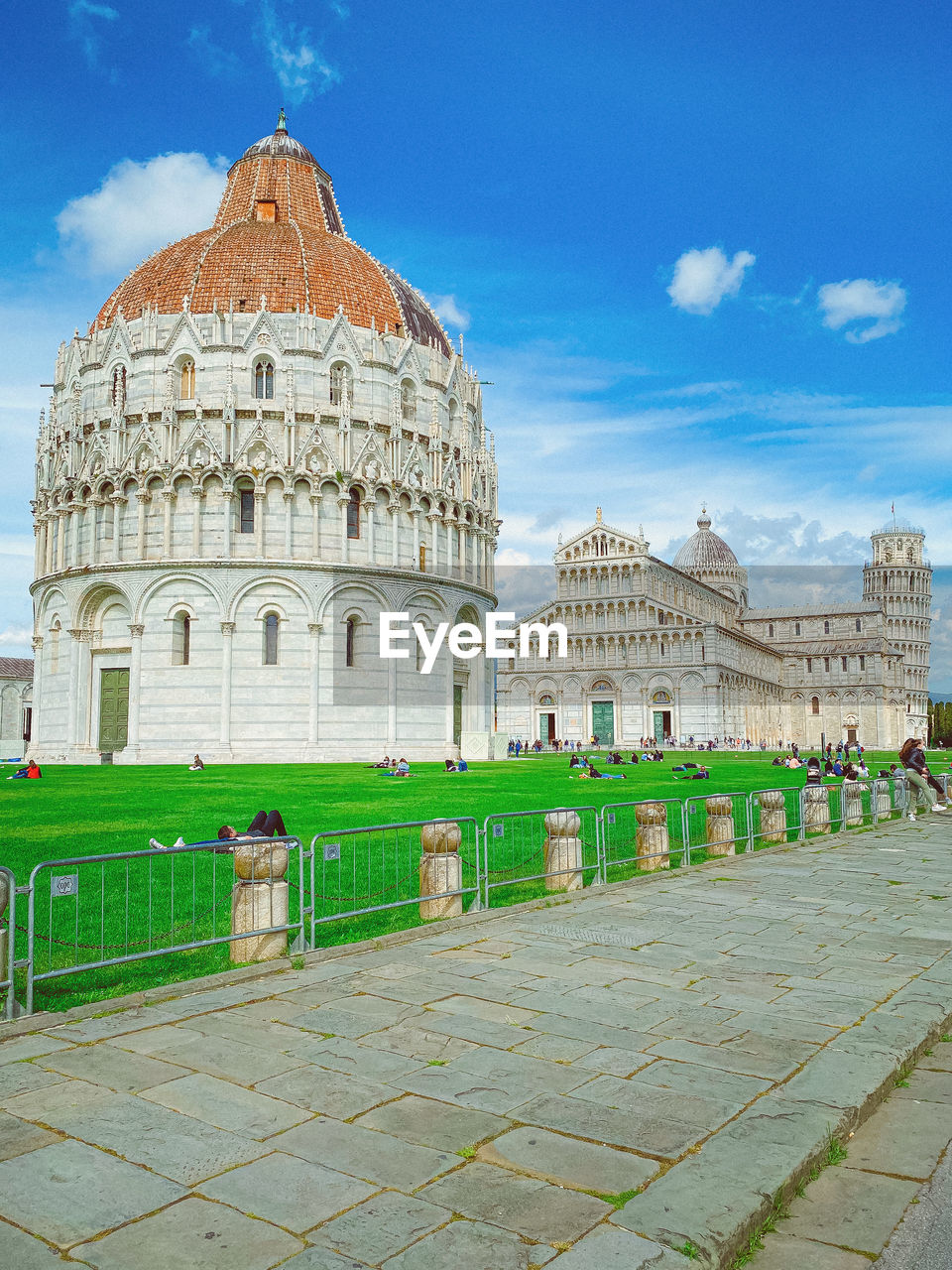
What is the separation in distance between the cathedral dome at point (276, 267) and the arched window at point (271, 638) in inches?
541

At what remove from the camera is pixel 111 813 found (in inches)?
716

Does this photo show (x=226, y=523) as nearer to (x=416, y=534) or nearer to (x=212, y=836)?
(x=416, y=534)

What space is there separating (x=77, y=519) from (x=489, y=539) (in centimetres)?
2002

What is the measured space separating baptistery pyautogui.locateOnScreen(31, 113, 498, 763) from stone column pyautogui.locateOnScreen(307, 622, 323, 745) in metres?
0.08

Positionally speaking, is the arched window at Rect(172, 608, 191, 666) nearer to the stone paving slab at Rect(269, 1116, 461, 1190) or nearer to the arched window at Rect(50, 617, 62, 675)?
the arched window at Rect(50, 617, 62, 675)

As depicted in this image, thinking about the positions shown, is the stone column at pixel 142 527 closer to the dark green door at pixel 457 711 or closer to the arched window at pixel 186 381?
the arched window at pixel 186 381

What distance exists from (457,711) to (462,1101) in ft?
140

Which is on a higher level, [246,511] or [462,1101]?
[246,511]

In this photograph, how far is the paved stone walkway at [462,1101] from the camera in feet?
11.6

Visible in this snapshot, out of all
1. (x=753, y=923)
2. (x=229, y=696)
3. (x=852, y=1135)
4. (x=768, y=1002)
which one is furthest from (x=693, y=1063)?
(x=229, y=696)

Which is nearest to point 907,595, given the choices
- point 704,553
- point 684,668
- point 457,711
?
point 704,553

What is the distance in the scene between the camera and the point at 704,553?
11600cm

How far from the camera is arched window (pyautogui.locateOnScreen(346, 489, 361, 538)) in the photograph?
140 ft

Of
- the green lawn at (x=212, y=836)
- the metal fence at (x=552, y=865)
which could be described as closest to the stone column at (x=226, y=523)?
the green lawn at (x=212, y=836)
